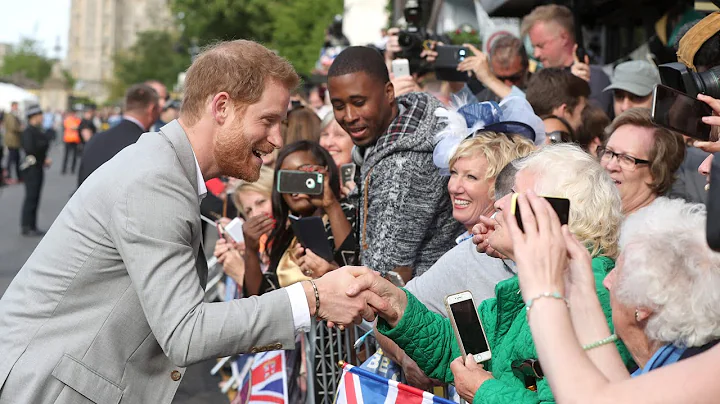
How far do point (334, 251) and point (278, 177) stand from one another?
0.59 meters

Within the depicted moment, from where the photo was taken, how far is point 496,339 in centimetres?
325

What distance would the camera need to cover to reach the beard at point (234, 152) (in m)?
3.34

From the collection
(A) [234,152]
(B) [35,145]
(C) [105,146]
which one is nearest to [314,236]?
(A) [234,152]

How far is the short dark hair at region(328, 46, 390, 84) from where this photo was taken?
4.86 meters

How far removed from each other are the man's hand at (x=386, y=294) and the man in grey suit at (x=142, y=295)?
0.14 feet

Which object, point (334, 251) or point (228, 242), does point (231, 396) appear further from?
point (334, 251)

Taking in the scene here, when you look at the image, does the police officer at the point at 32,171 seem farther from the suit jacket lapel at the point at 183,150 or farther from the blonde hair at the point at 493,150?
the suit jacket lapel at the point at 183,150

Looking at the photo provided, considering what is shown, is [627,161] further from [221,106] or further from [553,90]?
[221,106]

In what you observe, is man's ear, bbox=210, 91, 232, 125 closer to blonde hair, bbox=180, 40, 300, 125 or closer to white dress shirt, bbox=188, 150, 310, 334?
blonde hair, bbox=180, 40, 300, 125

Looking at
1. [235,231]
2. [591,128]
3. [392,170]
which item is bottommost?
[235,231]

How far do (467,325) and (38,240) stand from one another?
12714mm

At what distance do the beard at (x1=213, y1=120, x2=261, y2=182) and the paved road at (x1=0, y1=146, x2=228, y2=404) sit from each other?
159 inches

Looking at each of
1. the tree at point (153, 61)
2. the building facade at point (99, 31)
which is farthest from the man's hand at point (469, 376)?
the building facade at point (99, 31)

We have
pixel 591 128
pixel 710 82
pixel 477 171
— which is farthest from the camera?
pixel 591 128
